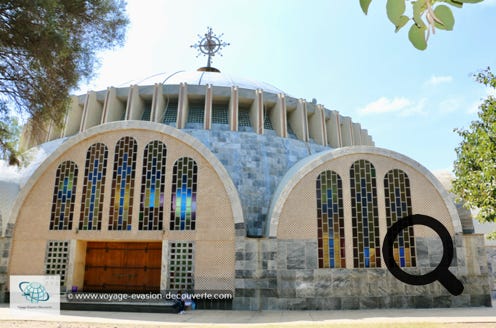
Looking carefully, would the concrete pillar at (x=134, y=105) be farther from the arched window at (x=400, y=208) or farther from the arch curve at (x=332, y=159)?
the arched window at (x=400, y=208)

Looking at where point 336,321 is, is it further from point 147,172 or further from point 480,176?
point 147,172

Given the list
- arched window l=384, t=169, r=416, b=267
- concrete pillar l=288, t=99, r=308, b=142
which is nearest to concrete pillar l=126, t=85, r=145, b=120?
concrete pillar l=288, t=99, r=308, b=142

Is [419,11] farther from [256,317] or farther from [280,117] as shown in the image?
[280,117]

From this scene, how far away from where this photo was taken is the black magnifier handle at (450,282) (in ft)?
52.3

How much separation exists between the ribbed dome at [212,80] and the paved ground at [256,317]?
1384 centimetres

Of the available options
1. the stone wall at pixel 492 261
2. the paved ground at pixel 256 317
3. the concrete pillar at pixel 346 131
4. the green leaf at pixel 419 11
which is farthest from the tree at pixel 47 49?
the stone wall at pixel 492 261

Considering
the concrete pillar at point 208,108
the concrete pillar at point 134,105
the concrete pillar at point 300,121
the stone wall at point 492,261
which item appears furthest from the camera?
the concrete pillar at point 300,121

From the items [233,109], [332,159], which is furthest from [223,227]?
[233,109]

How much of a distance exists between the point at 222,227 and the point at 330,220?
4.51m

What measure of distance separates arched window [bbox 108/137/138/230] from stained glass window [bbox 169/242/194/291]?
2.29 m

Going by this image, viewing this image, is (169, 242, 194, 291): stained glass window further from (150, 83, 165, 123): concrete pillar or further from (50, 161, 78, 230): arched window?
(150, 83, 165, 123): concrete pillar

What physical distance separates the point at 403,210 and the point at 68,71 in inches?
540

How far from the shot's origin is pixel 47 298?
1577 cm

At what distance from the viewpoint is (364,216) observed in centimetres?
1677
